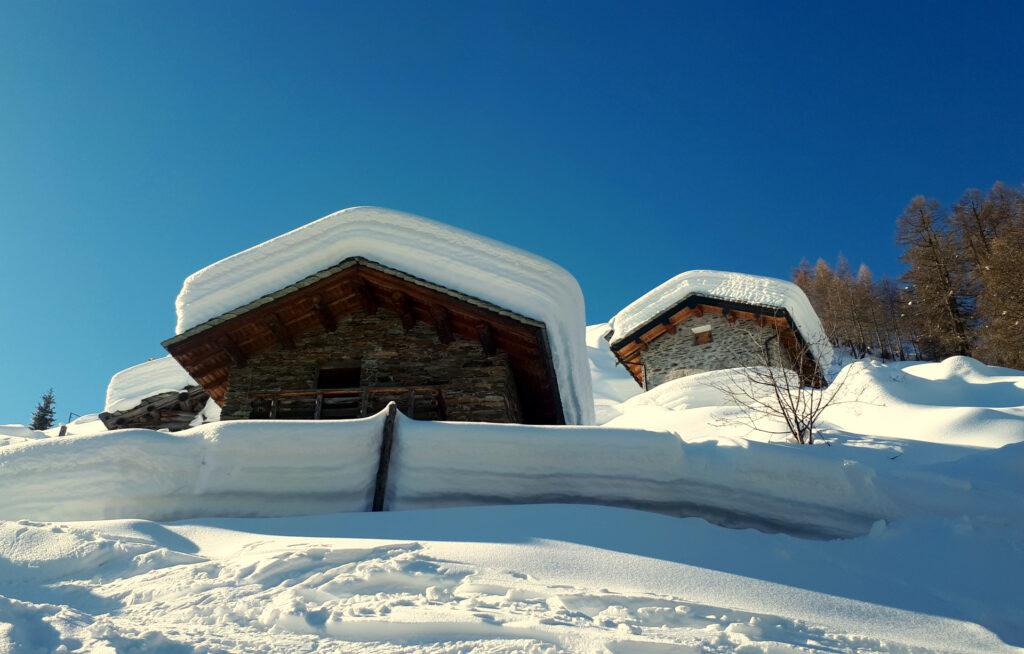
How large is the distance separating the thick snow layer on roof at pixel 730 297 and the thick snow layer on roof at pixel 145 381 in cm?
1174

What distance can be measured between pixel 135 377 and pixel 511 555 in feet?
50.4

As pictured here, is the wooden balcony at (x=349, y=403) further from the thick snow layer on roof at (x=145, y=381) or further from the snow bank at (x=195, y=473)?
the thick snow layer on roof at (x=145, y=381)

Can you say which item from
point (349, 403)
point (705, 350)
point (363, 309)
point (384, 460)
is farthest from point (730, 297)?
point (384, 460)

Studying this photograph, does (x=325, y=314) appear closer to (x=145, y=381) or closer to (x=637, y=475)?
(x=637, y=475)

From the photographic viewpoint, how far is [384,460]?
439 cm

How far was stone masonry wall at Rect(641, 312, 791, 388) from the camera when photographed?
1830cm

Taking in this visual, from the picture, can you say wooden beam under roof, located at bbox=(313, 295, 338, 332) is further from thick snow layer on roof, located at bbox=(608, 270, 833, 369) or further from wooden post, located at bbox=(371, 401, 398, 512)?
thick snow layer on roof, located at bbox=(608, 270, 833, 369)

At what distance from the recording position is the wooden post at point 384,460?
4250 millimetres

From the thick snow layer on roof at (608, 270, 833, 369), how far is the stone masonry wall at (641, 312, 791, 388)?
0.77m

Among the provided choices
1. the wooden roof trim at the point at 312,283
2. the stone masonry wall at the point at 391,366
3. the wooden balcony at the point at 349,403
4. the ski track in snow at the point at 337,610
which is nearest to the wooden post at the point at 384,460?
the ski track in snow at the point at 337,610

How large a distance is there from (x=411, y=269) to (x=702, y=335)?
42.7 ft

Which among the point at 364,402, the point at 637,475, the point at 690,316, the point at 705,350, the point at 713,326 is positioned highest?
the point at 690,316

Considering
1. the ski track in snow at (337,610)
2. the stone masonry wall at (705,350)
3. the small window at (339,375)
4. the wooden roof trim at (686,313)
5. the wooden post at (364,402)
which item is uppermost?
the wooden roof trim at (686,313)

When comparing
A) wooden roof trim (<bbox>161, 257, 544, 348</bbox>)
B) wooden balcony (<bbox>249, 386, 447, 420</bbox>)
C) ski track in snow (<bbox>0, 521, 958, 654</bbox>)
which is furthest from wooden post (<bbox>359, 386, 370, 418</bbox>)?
ski track in snow (<bbox>0, 521, 958, 654</bbox>)
